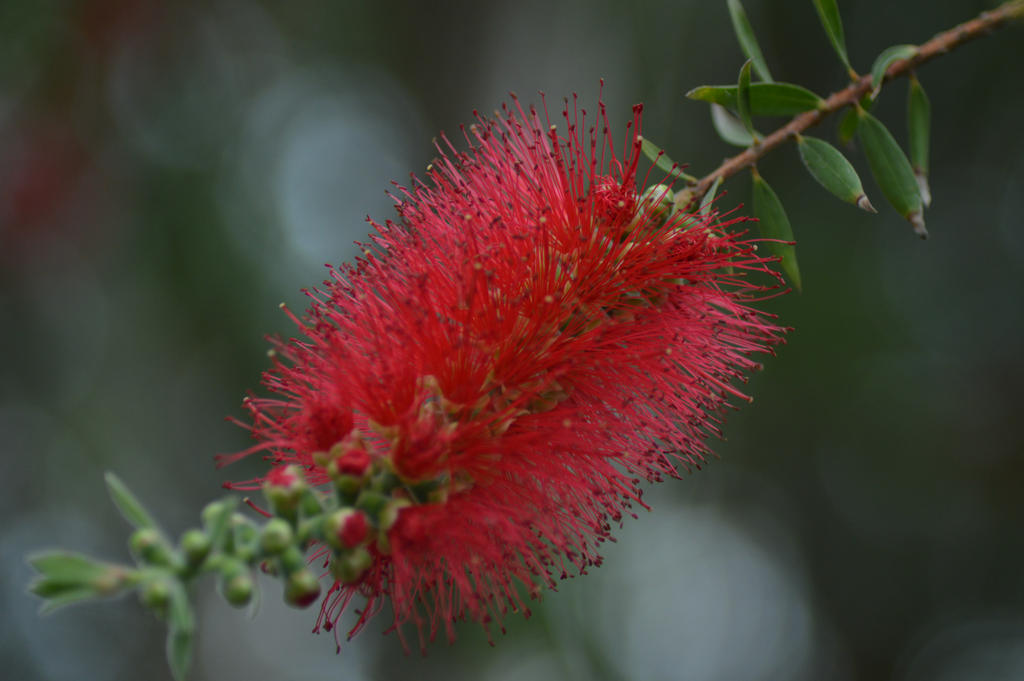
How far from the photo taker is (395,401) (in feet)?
6.82

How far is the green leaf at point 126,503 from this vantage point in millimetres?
1444

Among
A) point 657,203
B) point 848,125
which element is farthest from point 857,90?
point 657,203

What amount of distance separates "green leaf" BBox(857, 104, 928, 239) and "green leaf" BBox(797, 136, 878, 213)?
0.08 m

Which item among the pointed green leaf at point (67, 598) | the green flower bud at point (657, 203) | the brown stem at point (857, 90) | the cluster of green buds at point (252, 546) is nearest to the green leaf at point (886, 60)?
the brown stem at point (857, 90)

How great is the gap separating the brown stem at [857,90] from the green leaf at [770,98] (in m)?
0.03

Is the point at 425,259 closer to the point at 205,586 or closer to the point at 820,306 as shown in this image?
the point at 820,306

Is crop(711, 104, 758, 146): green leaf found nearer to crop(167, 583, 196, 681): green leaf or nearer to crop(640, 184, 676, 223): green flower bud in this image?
crop(640, 184, 676, 223): green flower bud

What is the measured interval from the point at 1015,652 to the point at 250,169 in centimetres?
651

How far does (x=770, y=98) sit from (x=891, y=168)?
1.16 feet

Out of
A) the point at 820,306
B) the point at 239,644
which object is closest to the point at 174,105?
the point at 239,644

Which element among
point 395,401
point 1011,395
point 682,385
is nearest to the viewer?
point 395,401

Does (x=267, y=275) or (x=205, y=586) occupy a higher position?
(x=267, y=275)

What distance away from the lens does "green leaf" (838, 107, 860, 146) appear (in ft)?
7.48

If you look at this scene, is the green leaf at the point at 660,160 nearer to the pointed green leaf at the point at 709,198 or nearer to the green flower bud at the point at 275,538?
the pointed green leaf at the point at 709,198
